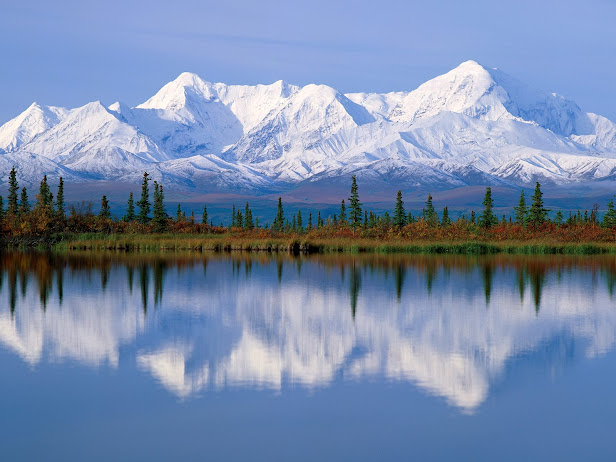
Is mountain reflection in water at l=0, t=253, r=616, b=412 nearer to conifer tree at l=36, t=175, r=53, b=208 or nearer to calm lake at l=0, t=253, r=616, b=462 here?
calm lake at l=0, t=253, r=616, b=462

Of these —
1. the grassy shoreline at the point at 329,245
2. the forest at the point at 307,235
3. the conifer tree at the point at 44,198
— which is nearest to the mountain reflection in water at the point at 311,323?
the grassy shoreline at the point at 329,245

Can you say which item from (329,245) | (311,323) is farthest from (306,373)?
(329,245)

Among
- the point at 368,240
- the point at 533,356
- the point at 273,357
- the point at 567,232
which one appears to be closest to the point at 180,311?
the point at 273,357

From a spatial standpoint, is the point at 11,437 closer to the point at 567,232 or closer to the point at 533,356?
the point at 533,356

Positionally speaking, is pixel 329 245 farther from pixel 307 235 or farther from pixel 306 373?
pixel 306 373

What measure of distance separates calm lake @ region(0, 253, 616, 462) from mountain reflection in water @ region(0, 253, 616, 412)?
11 centimetres

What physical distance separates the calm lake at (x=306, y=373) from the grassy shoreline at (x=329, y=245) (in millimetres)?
38581

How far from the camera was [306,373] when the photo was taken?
22.5 metres

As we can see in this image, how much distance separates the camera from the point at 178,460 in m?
15.9

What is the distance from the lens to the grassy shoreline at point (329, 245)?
81.5 metres

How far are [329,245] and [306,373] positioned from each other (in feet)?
200

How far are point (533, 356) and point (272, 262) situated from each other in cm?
4172

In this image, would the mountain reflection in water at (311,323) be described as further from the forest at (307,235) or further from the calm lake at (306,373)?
the forest at (307,235)

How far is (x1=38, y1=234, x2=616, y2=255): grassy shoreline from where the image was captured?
81.5m
